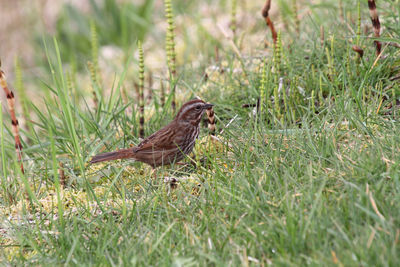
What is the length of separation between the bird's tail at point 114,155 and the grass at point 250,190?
9 centimetres

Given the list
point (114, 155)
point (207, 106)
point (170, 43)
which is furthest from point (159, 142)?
point (170, 43)

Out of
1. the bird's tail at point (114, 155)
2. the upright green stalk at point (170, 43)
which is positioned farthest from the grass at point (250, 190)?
the upright green stalk at point (170, 43)

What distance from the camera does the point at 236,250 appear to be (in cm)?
309

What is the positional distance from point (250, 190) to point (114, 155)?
185cm

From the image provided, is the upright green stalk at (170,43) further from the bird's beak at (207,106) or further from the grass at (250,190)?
the bird's beak at (207,106)

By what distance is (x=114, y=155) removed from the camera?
4895mm

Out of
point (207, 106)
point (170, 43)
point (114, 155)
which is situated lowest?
point (114, 155)

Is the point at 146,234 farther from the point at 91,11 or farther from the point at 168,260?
the point at 91,11

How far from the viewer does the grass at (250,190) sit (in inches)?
118

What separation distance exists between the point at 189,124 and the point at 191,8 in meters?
5.58

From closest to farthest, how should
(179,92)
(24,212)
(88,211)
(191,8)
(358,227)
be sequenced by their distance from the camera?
1. (358,227)
2. (88,211)
3. (24,212)
4. (179,92)
5. (191,8)

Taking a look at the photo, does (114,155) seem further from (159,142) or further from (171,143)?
(171,143)

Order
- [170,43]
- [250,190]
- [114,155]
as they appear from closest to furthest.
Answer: [250,190], [114,155], [170,43]

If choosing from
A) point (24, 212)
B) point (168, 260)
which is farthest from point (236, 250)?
point (24, 212)
